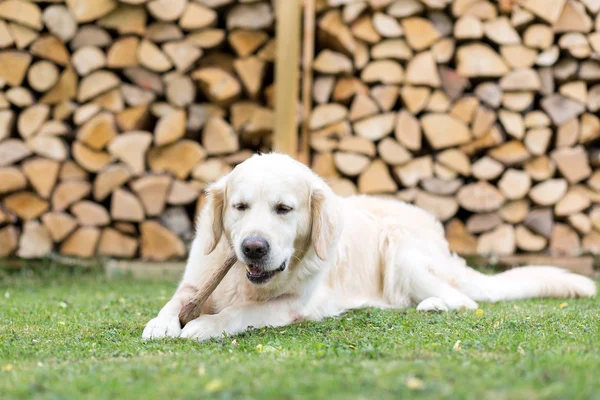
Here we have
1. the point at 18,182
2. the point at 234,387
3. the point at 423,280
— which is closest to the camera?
the point at 234,387

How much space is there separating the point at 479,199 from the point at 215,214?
3252mm

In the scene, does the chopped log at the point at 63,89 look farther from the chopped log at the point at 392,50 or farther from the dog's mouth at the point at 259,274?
the dog's mouth at the point at 259,274

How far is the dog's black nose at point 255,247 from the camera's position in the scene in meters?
2.95

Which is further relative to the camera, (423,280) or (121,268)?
(121,268)

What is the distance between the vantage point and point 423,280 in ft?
13.3

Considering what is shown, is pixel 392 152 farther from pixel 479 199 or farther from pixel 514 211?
pixel 514 211

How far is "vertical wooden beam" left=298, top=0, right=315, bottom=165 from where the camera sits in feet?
19.7

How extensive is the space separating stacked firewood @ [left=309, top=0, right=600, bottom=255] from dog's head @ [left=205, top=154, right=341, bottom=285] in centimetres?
255

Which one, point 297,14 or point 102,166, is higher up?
point 297,14

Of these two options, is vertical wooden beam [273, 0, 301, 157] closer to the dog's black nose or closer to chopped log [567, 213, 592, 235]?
chopped log [567, 213, 592, 235]

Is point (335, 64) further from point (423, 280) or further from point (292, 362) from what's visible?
point (292, 362)

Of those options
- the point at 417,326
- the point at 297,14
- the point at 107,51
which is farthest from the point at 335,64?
the point at 417,326

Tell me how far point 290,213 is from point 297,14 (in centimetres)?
322

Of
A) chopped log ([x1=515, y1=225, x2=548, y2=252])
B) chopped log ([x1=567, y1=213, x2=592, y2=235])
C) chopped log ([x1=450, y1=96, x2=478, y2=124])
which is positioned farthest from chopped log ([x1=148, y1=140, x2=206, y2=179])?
chopped log ([x1=567, y1=213, x2=592, y2=235])
